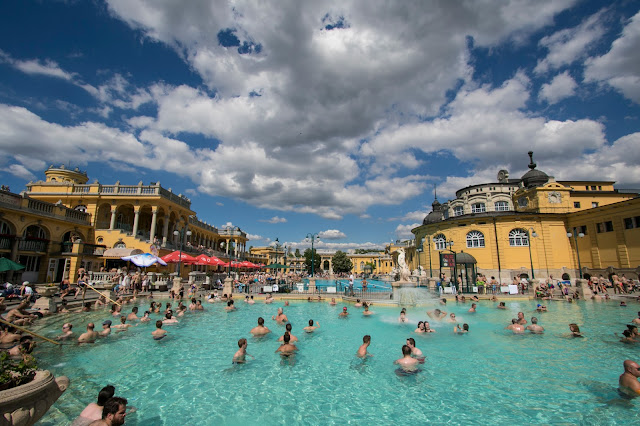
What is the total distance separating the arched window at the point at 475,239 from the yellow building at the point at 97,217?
34.5 m

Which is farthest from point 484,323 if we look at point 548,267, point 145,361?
point 548,267

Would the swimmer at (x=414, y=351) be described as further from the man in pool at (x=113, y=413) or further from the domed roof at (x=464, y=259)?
the domed roof at (x=464, y=259)

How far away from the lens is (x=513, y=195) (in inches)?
1719

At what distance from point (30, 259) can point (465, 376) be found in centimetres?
3107

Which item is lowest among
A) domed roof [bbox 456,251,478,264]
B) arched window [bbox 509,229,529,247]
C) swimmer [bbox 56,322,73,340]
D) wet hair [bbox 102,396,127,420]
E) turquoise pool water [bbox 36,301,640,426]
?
turquoise pool water [bbox 36,301,640,426]

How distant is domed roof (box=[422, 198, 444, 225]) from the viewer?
52987 mm

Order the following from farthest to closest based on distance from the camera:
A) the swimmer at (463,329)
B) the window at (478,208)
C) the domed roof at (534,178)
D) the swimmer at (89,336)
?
1. the window at (478,208)
2. the domed roof at (534,178)
3. the swimmer at (463,329)
4. the swimmer at (89,336)

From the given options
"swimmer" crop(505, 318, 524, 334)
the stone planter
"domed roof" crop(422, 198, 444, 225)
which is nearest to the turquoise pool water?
"swimmer" crop(505, 318, 524, 334)

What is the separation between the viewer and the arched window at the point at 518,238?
36312mm

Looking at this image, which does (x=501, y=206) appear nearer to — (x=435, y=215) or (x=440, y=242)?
(x=440, y=242)

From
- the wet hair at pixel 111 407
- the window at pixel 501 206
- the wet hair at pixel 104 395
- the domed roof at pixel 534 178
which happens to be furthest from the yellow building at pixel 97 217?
the domed roof at pixel 534 178

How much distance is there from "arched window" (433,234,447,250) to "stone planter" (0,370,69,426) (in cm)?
4297

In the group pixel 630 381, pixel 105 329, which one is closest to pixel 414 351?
pixel 630 381

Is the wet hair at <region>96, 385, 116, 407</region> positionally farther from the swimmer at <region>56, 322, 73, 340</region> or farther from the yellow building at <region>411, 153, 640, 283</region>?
the yellow building at <region>411, 153, 640, 283</region>
